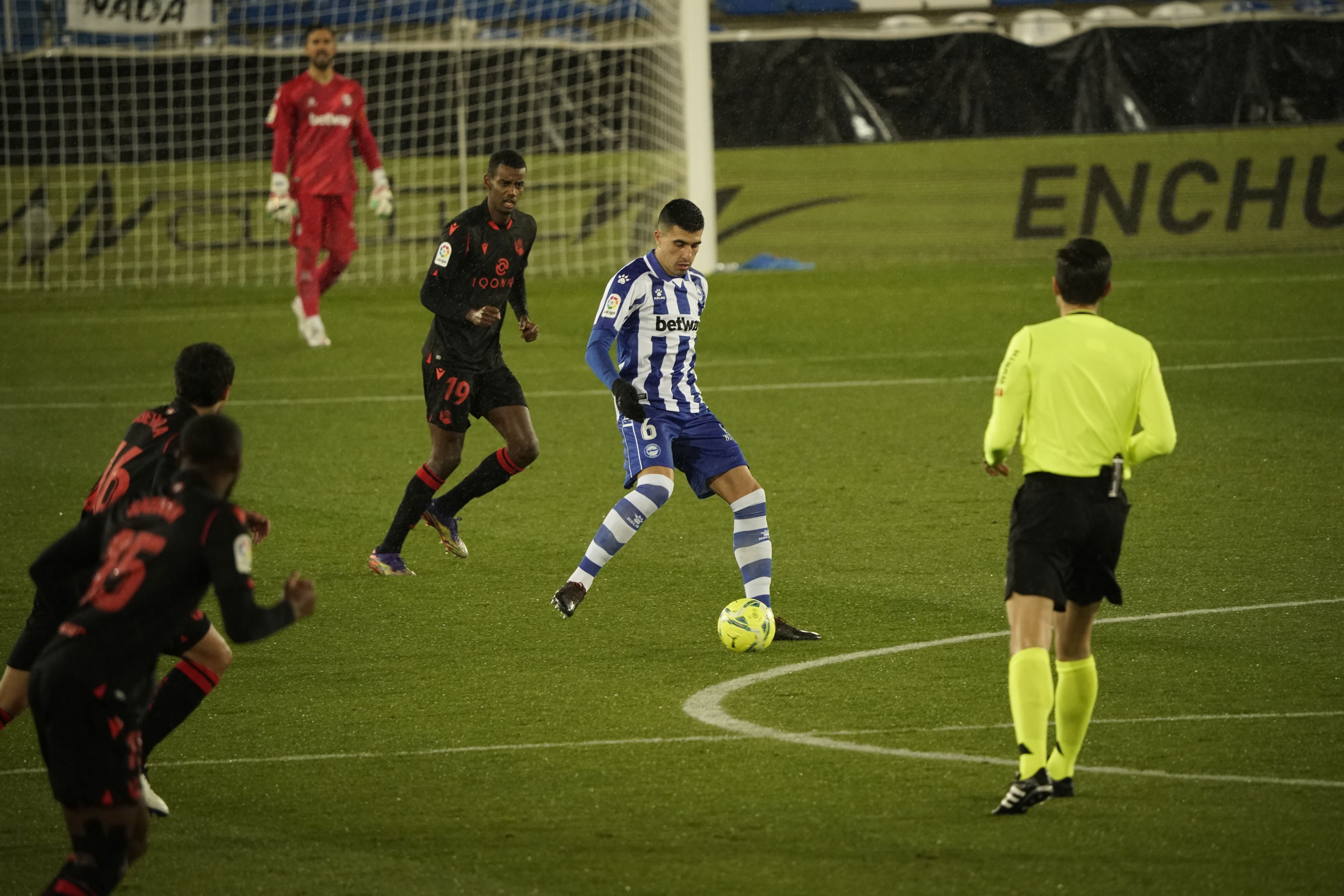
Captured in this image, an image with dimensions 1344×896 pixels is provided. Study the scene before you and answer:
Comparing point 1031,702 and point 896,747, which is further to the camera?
point 896,747

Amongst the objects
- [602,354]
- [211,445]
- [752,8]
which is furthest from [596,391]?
[752,8]

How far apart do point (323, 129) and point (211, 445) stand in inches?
459

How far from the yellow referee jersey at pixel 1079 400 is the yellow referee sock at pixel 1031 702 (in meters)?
0.50

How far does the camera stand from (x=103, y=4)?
19.3 meters

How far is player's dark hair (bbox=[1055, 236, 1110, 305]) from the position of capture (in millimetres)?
4961

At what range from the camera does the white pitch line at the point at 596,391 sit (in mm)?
13453

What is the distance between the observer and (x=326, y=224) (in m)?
15.6

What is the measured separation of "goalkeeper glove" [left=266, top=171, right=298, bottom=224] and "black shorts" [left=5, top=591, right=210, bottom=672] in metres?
9.97

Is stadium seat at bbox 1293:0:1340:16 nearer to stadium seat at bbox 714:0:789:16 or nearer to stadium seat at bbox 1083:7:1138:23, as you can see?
stadium seat at bbox 1083:7:1138:23

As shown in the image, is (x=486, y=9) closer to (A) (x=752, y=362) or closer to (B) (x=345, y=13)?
(B) (x=345, y=13)

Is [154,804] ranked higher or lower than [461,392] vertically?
lower

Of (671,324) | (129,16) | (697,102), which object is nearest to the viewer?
(671,324)

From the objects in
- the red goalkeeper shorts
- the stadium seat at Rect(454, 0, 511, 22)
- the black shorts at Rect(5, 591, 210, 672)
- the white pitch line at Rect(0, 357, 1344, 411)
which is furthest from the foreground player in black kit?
the stadium seat at Rect(454, 0, 511, 22)

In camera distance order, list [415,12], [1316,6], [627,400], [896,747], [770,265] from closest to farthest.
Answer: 1. [896,747]
2. [627,400]
3. [770,265]
4. [415,12]
5. [1316,6]
